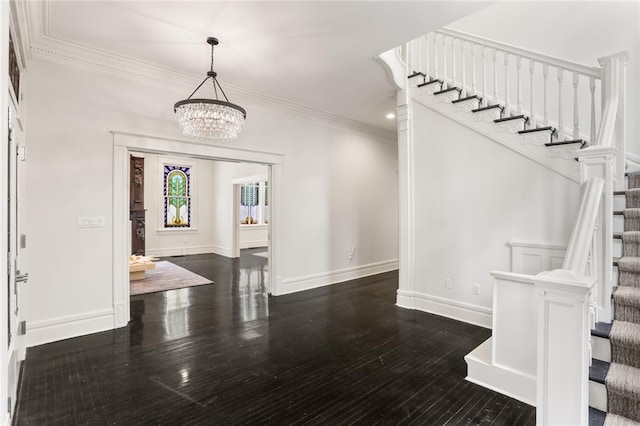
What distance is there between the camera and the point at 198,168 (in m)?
9.41

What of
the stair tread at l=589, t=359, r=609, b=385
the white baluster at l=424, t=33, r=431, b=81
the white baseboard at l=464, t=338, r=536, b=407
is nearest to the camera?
the stair tread at l=589, t=359, r=609, b=385

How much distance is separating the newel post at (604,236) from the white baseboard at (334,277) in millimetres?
3824

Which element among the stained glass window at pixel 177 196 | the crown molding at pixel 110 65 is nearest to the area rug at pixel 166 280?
the stained glass window at pixel 177 196

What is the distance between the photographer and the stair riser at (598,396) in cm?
187

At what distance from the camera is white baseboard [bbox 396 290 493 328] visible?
3.75 metres

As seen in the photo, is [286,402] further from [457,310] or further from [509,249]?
[509,249]

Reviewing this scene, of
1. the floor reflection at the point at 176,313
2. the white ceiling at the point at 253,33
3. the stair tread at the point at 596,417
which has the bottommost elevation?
the floor reflection at the point at 176,313

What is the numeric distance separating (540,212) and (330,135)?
3.48 meters

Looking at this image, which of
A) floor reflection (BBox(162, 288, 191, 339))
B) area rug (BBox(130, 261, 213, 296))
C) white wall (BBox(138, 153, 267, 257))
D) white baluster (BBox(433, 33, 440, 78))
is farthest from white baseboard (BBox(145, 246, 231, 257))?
white baluster (BBox(433, 33, 440, 78))

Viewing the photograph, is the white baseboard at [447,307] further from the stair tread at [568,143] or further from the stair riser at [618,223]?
the stair tread at [568,143]

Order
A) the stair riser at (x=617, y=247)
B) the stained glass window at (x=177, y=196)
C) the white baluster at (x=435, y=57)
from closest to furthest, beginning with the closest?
1. the stair riser at (x=617, y=247)
2. the white baluster at (x=435, y=57)
3. the stained glass window at (x=177, y=196)

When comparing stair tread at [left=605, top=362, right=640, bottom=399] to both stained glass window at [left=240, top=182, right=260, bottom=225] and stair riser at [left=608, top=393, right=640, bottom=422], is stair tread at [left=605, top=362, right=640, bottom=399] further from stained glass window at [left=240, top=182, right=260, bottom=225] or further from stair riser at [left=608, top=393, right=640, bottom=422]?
stained glass window at [left=240, top=182, right=260, bottom=225]

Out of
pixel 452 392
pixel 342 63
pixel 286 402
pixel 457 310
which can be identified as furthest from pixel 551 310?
pixel 342 63

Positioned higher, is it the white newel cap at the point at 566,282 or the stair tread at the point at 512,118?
the stair tread at the point at 512,118
